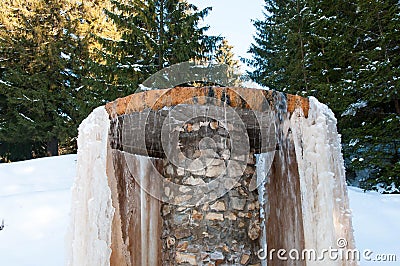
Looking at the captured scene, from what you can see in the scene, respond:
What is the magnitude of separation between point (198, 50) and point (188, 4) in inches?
53.7

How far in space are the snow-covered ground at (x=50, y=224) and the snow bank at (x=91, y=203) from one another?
5.43ft

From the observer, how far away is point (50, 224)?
4270mm

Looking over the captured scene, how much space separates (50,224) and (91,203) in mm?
2571

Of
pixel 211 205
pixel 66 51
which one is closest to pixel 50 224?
pixel 211 205

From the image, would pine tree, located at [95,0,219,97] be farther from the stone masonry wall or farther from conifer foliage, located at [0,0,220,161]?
the stone masonry wall

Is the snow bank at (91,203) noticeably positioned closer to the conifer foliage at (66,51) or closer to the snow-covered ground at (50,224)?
the snow-covered ground at (50,224)

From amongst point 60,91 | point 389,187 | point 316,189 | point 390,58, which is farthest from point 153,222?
point 60,91

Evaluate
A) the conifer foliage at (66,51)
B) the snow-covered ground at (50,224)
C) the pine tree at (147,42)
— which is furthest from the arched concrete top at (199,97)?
the conifer foliage at (66,51)

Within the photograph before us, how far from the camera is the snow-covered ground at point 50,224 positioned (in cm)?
362

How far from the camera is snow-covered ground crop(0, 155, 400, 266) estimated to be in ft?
11.9

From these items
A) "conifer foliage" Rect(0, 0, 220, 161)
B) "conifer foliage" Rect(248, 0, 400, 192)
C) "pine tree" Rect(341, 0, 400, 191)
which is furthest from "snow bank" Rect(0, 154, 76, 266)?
"pine tree" Rect(341, 0, 400, 191)

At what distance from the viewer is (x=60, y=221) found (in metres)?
4.35

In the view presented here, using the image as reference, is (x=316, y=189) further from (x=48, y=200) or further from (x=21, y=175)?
(x=21, y=175)

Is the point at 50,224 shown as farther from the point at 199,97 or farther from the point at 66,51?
the point at 66,51
